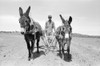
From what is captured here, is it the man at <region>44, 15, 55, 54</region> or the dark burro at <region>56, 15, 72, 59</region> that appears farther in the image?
the man at <region>44, 15, 55, 54</region>

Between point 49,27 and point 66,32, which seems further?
point 49,27

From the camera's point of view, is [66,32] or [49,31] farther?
[49,31]

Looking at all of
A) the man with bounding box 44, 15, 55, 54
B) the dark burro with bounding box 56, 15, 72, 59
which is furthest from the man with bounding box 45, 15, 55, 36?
the dark burro with bounding box 56, 15, 72, 59

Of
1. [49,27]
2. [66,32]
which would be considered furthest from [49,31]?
[66,32]

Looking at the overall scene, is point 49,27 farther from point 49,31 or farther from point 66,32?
point 66,32

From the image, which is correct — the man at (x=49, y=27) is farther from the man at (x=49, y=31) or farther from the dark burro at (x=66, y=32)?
the dark burro at (x=66, y=32)

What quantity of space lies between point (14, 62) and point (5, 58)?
4.22ft

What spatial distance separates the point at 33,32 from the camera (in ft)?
40.5

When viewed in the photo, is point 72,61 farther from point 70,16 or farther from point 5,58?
point 5,58

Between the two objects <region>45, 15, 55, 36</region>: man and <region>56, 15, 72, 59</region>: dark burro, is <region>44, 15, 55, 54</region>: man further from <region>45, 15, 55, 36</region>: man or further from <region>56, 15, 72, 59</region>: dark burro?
<region>56, 15, 72, 59</region>: dark burro

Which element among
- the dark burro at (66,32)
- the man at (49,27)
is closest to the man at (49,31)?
the man at (49,27)

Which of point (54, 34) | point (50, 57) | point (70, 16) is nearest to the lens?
point (70, 16)

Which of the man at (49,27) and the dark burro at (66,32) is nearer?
the dark burro at (66,32)

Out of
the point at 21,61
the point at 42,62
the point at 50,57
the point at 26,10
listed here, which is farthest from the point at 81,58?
the point at 26,10
